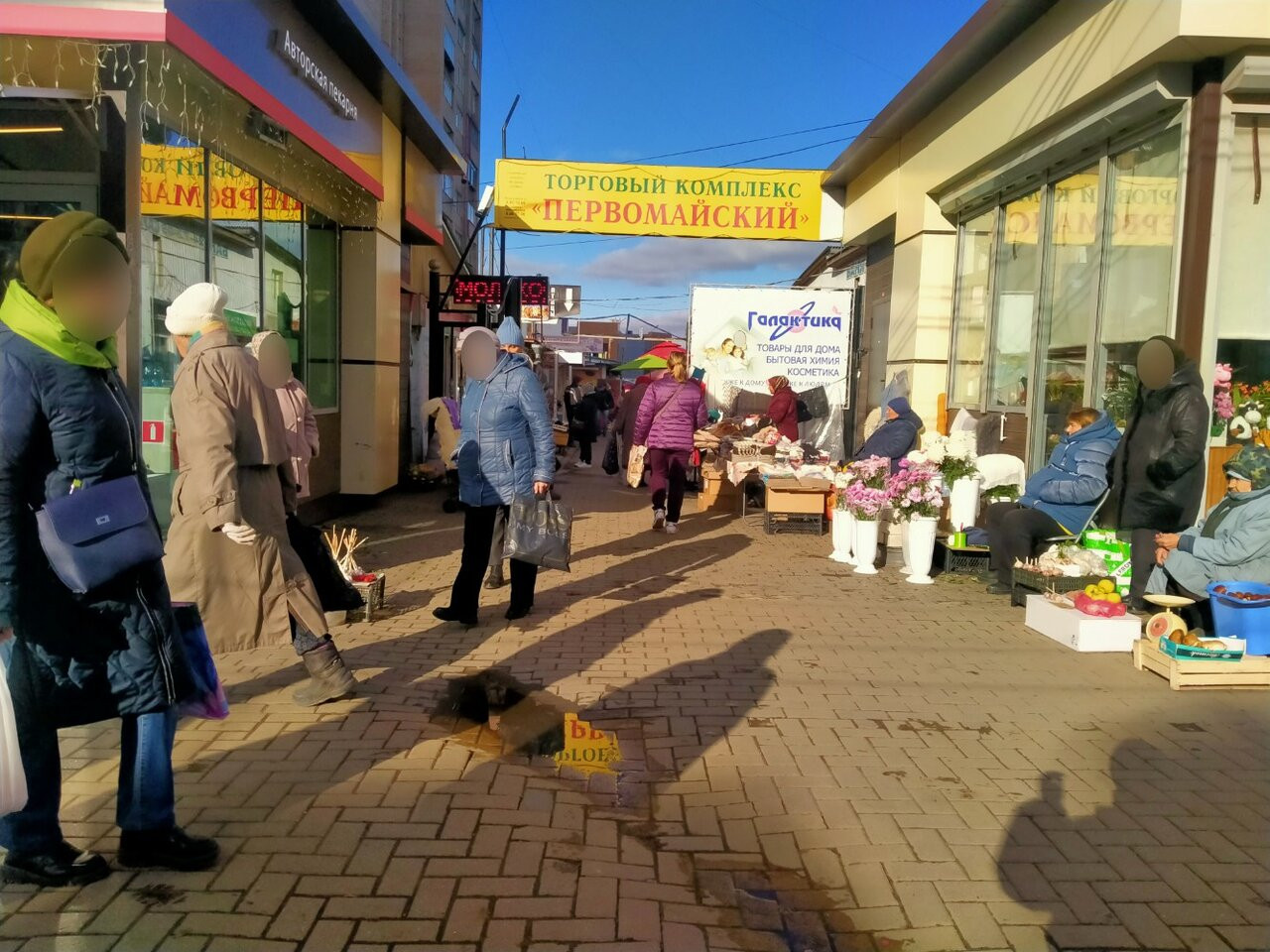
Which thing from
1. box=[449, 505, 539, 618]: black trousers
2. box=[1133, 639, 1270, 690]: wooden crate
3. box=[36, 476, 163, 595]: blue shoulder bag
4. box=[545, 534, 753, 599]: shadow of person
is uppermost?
box=[36, 476, 163, 595]: blue shoulder bag

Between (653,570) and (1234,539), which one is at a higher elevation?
(1234,539)

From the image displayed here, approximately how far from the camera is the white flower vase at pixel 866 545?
8500mm

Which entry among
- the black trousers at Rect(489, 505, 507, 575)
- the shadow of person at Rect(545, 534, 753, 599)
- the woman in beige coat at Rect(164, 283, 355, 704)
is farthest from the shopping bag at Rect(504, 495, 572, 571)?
the woman in beige coat at Rect(164, 283, 355, 704)

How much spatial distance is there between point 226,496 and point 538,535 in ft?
7.60

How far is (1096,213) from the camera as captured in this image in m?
8.46

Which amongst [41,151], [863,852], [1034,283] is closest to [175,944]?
[863,852]

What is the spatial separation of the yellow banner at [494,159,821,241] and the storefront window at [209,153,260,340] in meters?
5.70

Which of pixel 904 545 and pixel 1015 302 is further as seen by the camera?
pixel 1015 302

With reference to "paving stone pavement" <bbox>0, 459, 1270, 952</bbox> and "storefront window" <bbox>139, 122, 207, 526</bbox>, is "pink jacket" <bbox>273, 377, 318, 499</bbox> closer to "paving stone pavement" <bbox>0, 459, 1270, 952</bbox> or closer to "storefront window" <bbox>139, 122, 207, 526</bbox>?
"storefront window" <bbox>139, 122, 207, 526</bbox>

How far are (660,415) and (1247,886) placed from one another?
7597 mm

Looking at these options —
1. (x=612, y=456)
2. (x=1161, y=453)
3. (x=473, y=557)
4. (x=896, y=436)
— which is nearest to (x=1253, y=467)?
(x=1161, y=453)

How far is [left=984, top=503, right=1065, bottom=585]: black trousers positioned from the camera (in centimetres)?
724

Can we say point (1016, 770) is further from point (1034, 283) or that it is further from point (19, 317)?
point (1034, 283)

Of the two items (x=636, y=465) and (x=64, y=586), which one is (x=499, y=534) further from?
(x=636, y=465)
